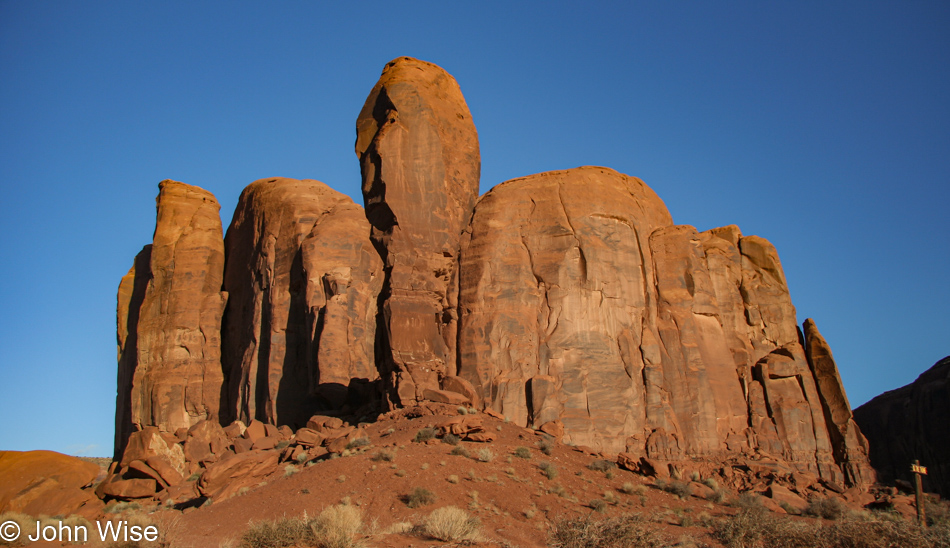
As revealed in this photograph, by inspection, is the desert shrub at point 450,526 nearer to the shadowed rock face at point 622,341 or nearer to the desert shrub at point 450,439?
the desert shrub at point 450,439

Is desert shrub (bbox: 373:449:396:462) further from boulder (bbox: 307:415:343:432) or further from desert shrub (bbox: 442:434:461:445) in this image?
boulder (bbox: 307:415:343:432)

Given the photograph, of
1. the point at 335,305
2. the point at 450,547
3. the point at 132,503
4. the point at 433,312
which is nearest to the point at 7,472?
the point at 132,503

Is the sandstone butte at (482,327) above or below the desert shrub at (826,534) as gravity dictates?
above

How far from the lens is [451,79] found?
33.6 m

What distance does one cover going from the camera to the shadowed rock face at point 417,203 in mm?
27516

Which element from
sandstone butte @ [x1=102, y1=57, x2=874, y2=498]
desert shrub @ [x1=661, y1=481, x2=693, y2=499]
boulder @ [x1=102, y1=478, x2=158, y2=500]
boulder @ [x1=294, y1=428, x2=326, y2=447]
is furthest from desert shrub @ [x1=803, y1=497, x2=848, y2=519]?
boulder @ [x1=102, y1=478, x2=158, y2=500]

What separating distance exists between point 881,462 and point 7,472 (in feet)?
137

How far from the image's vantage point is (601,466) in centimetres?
2133

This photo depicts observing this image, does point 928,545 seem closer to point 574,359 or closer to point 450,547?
point 450,547

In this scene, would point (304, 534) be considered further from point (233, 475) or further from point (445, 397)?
point (445, 397)

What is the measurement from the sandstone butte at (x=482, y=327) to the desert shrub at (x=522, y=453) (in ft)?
14.4

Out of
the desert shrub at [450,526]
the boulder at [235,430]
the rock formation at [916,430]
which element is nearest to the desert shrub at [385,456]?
the desert shrub at [450,526]

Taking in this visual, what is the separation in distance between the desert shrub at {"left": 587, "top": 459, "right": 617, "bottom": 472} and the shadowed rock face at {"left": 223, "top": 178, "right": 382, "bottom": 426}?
36.7ft

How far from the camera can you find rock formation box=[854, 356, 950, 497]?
38.5 metres
